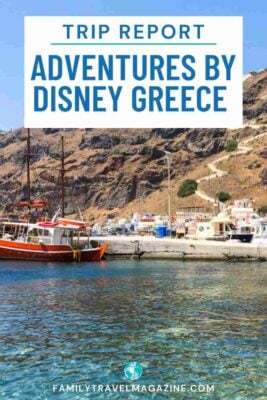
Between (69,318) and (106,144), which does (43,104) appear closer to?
(69,318)

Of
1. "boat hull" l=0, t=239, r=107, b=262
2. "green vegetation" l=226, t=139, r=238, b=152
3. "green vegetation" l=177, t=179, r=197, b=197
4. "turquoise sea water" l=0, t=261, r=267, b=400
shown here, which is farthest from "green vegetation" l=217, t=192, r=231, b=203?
"turquoise sea water" l=0, t=261, r=267, b=400

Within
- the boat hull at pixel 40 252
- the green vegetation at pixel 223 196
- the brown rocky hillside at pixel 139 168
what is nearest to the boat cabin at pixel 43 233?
the boat hull at pixel 40 252

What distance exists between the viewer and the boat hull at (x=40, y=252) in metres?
55.9

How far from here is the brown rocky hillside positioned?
12812cm

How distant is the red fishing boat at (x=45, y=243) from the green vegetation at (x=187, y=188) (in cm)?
6500

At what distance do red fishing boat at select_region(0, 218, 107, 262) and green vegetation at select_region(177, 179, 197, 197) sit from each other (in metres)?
65.0

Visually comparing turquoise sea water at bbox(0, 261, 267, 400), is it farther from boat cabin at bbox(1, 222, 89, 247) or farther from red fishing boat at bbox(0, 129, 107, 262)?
boat cabin at bbox(1, 222, 89, 247)

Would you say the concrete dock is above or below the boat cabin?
below

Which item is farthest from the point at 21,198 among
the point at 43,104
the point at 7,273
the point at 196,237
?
the point at 43,104

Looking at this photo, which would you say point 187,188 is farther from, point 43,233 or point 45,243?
point 45,243

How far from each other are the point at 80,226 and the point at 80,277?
67.6ft

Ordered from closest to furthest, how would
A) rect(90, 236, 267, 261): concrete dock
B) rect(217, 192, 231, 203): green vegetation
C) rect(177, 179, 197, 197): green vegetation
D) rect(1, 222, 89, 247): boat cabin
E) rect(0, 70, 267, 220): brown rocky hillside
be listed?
rect(90, 236, 267, 261): concrete dock, rect(1, 222, 89, 247): boat cabin, rect(217, 192, 231, 203): green vegetation, rect(177, 179, 197, 197): green vegetation, rect(0, 70, 267, 220): brown rocky hillside

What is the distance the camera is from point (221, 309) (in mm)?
24047

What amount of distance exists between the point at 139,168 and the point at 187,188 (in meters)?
26.7
